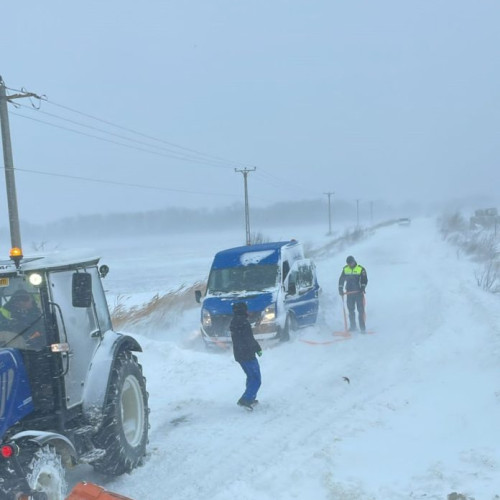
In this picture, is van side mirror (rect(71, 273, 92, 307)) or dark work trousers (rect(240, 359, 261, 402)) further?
dark work trousers (rect(240, 359, 261, 402))

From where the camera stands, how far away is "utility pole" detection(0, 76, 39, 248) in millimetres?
13727

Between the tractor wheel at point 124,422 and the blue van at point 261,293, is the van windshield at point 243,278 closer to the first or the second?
the blue van at point 261,293

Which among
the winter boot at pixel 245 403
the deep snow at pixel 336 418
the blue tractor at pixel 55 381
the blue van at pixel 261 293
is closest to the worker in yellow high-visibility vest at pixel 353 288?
the deep snow at pixel 336 418

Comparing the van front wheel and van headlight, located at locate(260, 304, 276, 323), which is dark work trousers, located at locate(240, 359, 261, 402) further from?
the van front wheel

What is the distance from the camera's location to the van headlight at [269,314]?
11.6 meters

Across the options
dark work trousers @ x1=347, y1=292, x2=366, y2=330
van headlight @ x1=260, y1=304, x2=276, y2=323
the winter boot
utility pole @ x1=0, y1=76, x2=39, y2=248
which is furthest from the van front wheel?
utility pole @ x1=0, y1=76, x2=39, y2=248

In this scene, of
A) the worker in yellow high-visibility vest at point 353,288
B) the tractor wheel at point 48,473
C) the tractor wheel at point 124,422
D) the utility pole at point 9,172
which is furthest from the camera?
the utility pole at point 9,172

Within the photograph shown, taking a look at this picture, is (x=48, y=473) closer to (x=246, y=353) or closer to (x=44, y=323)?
(x=44, y=323)

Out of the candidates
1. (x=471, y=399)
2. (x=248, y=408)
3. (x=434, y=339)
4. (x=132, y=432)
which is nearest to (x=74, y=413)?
(x=132, y=432)

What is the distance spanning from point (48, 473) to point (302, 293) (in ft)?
31.8

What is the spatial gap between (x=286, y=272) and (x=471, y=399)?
624cm

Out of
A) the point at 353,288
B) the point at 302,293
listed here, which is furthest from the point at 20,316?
the point at 353,288

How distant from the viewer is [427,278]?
21609mm

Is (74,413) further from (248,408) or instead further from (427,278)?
(427,278)
